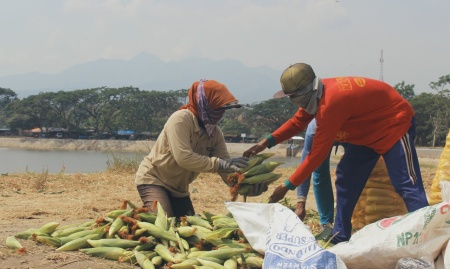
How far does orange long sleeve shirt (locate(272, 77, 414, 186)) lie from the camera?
3.54 meters

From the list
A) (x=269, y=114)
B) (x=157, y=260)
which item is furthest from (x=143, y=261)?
(x=269, y=114)

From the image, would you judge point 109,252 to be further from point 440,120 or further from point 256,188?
point 440,120

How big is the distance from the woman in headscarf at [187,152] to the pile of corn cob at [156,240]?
0.38 meters

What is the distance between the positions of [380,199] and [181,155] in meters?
1.83

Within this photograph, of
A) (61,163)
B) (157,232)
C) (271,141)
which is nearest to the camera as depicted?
(157,232)

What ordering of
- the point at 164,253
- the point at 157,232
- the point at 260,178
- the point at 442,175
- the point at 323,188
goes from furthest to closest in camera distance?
1. the point at 323,188
2. the point at 442,175
3. the point at 260,178
4. the point at 157,232
5. the point at 164,253

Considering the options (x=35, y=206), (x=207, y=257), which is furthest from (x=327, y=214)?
(x=35, y=206)

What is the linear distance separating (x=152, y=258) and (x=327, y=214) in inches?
79.7

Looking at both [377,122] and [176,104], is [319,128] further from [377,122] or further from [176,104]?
[176,104]

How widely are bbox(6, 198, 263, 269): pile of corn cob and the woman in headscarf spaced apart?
38cm

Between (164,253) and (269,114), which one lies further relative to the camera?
(269,114)

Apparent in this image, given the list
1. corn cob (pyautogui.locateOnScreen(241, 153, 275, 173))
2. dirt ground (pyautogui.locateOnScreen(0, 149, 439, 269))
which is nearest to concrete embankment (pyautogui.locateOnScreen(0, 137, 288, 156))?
dirt ground (pyautogui.locateOnScreen(0, 149, 439, 269))

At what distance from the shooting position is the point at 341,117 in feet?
11.7

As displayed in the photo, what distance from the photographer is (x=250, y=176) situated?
395 centimetres
